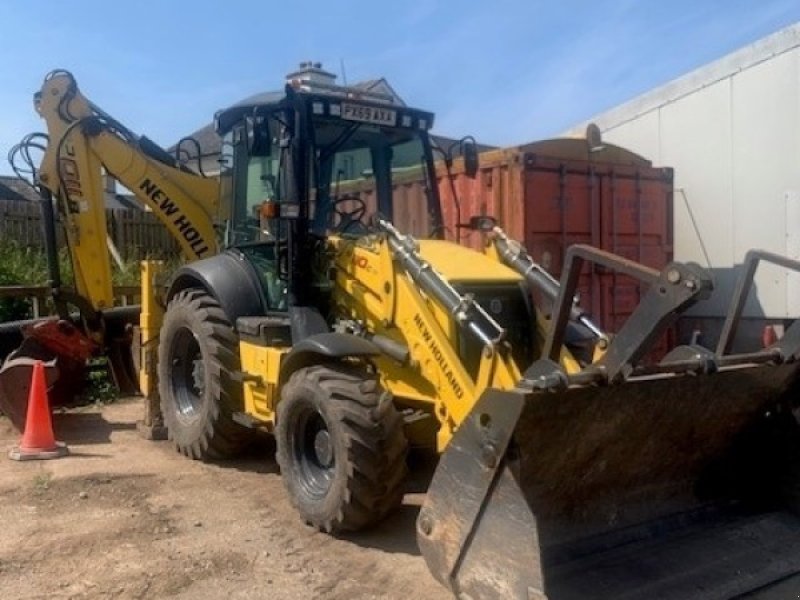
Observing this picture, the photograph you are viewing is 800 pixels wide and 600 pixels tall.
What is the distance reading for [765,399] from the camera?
4.78 m

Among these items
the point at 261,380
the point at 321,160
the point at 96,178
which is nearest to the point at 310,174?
the point at 321,160

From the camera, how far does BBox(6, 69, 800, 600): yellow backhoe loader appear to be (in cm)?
392

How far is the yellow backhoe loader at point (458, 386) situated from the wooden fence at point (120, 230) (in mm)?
8735

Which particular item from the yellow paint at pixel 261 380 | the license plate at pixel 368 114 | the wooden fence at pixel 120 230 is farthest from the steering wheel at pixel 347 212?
the wooden fence at pixel 120 230

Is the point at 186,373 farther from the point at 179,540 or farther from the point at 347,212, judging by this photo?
the point at 179,540

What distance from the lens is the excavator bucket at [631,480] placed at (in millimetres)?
3820

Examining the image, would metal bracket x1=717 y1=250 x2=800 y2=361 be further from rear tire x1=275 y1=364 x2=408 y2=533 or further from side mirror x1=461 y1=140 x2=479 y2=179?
side mirror x1=461 y1=140 x2=479 y2=179

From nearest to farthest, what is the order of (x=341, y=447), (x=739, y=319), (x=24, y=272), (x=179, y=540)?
(x=739, y=319)
(x=341, y=447)
(x=179, y=540)
(x=24, y=272)

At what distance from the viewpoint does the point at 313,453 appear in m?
5.56

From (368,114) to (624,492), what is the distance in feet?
10.6

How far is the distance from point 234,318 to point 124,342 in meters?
3.11

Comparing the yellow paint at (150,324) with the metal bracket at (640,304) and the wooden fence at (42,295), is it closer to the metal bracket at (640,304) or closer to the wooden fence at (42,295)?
the wooden fence at (42,295)

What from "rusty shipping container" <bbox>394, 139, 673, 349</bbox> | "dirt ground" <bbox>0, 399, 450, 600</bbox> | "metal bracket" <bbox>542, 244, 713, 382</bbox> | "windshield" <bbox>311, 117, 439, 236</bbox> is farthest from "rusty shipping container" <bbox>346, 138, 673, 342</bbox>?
"metal bracket" <bbox>542, 244, 713, 382</bbox>

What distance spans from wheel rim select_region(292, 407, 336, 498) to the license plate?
84.9 inches
